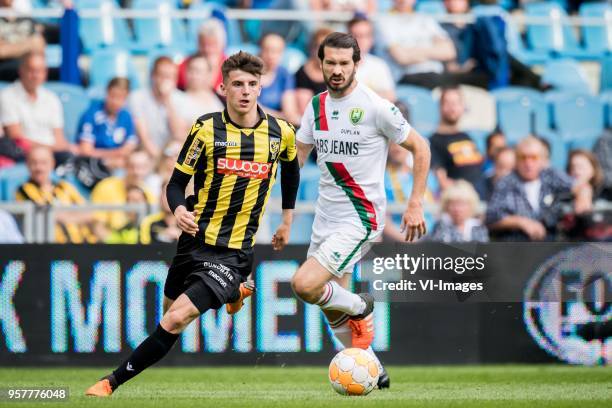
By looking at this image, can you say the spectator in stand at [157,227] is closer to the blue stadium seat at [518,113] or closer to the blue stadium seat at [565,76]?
the blue stadium seat at [518,113]

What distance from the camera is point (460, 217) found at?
11398mm

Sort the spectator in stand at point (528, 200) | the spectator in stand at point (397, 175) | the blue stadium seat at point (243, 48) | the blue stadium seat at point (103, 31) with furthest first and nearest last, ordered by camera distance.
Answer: the blue stadium seat at point (103, 31) → the blue stadium seat at point (243, 48) → the spectator in stand at point (397, 175) → the spectator in stand at point (528, 200)

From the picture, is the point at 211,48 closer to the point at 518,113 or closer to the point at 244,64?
the point at 518,113

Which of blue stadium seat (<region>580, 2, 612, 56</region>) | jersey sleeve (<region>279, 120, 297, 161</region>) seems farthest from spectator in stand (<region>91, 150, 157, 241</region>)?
blue stadium seat (<region>580, 2, 612, 56</region>)

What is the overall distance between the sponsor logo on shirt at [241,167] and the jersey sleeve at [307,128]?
2.21 ft

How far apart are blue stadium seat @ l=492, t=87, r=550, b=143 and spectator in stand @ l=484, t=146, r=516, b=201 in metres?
0.90

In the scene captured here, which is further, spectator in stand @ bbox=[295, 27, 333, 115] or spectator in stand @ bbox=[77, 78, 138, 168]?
spectator in stand @ bbox=[295, 27, 333, 115]

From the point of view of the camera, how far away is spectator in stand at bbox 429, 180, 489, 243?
37.4 ft

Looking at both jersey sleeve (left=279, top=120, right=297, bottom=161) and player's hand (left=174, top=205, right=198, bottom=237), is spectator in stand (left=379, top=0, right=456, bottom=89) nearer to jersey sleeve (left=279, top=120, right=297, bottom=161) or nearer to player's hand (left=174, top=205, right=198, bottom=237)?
jersey sleeve (left=279, top=120, right=297, bottom=161)

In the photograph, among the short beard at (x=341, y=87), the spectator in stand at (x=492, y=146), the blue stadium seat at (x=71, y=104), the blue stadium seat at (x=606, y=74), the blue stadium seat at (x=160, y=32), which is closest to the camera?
the short beard at (x=341, y=87)

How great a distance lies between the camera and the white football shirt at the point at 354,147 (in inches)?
313

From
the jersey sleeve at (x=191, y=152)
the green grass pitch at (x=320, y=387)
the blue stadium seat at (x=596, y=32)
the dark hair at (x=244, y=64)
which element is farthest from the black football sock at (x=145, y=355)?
the blue stadium seat at (x=596, y=32)

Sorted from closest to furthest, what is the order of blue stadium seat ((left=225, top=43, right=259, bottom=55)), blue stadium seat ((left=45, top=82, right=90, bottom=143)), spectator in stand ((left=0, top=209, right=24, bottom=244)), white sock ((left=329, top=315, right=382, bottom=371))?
white sock ((left=329, top=315, right=382, bottom=371)), spectator in stand ((left=0, top=209, right=24, bottom=244)), blue stadium seat ((left=45, top=82, right=90, bottom=143)), blue stadium seat ((left=225, top=43, right=259, bottom=55))

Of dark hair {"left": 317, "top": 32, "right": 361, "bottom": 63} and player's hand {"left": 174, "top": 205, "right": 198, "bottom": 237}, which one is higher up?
dark hair {"left": 317, "top": 32, "right": 361, "bottom": 63}
